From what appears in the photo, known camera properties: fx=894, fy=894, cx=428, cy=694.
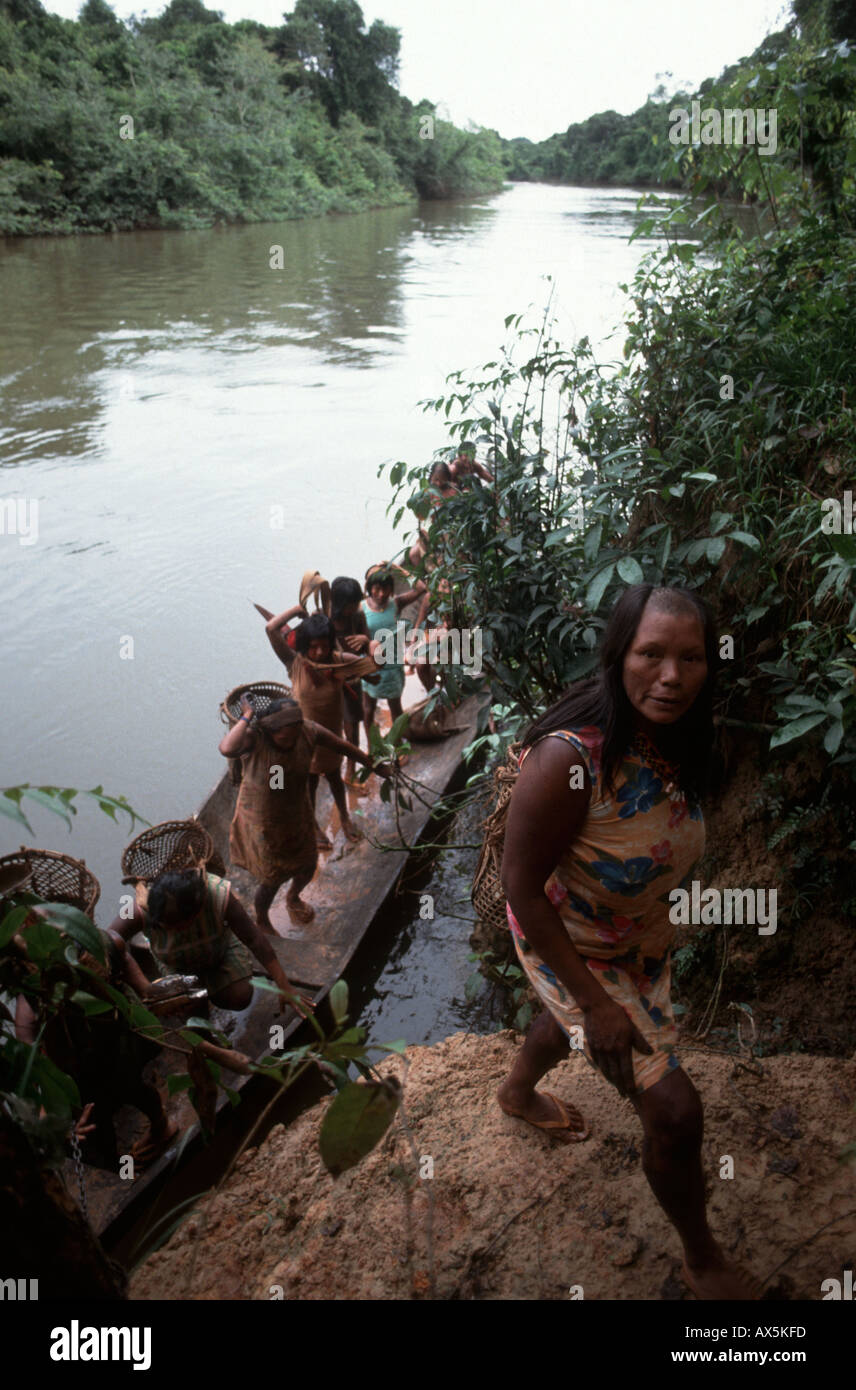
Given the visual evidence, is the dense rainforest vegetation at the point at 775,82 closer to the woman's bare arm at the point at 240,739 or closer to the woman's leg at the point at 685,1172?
the woman's bare arm at the point at 240,739

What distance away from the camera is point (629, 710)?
170 cm

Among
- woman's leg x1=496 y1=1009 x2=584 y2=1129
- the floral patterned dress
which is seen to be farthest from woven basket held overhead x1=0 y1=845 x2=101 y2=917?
the floral patterned dress

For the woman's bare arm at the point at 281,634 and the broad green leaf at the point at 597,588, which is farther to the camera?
the woman's bare arm at the point at 281,634

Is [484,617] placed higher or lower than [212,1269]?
higher

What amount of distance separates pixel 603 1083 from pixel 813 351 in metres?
2.67

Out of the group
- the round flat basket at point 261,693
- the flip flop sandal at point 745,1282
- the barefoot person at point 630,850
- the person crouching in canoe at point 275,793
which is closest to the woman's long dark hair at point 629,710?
the barefoot person at point 630,850

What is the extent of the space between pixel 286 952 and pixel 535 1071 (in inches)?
72.7

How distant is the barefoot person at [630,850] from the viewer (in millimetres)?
1658

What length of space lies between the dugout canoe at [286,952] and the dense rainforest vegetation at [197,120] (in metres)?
15.4

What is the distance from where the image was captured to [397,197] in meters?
35.4

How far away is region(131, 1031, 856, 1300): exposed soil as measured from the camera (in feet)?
6.44
